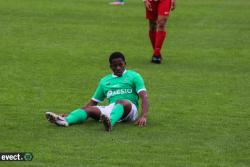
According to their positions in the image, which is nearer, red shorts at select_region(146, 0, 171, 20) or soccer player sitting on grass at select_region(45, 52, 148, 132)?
soccer player sitting on grass at select_region(45, 52, 148, 132)

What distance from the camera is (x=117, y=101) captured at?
10703 millimetres

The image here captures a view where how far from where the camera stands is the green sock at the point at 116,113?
10375 millimetres

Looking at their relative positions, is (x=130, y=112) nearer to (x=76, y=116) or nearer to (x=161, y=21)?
(x=76, y=116)

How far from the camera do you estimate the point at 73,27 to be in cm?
2180

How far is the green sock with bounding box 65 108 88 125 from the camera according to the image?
10477mm

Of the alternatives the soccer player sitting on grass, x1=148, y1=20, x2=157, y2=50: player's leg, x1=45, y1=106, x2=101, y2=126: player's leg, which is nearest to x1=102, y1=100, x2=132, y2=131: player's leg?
the soccer player sitting on grass

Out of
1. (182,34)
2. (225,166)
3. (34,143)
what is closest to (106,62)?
(182,34)

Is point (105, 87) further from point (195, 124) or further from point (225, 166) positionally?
point (225, 166)

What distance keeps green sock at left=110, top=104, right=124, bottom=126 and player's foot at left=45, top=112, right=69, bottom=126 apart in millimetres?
556

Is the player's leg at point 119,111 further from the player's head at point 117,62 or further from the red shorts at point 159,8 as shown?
the red shorts at point 159,8

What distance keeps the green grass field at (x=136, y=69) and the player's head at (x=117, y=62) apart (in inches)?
28.6

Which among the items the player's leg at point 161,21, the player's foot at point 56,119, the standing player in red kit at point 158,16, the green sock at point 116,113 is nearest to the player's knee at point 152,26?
the standing player in red kit at point 158,16

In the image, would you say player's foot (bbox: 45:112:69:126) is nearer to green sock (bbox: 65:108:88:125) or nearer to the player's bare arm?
green sock (bbox: 65:108:88:125)

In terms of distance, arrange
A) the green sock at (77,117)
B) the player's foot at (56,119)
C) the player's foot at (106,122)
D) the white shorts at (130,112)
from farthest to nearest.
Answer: the white shorts at (130,112) → the green sock at (77,117) → the player's foot at (56,119) → the player's foot at (106,122)
